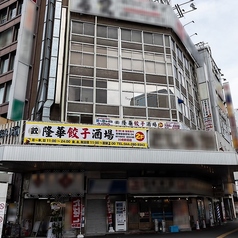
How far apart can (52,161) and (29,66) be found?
1437cm

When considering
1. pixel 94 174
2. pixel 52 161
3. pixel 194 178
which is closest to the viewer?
pixel 52 161

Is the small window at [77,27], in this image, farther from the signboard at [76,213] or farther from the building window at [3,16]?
the signboard at [76,213]

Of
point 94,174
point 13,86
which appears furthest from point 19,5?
point 94,174

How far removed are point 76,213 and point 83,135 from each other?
5.87 m

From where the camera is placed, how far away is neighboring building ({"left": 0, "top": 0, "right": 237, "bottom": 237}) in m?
17.1

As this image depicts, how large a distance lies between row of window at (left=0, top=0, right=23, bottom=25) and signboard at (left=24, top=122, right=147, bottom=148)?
778 inches

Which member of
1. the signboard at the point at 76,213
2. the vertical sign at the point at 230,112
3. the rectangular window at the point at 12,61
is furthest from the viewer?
the vertical sign at the point at 230,112

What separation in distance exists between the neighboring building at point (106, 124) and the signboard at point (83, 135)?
0.07 meters

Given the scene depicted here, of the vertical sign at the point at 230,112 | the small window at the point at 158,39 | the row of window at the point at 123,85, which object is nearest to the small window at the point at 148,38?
the small window at the point at 158,39

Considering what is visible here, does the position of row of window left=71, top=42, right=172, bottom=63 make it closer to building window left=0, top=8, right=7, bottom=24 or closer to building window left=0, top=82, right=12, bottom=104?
building window left=0, top=82, right=12, bottom=104

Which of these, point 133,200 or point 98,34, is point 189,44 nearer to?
point 98,34

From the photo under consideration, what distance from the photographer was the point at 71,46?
23.8 metres

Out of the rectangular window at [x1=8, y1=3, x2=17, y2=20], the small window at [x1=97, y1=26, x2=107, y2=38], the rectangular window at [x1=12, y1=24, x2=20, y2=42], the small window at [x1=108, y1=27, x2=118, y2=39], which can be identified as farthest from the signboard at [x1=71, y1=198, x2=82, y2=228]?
the rectangular window at [x1=8, y1=3, x2=17, y2=20]

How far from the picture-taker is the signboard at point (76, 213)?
18.3 m
